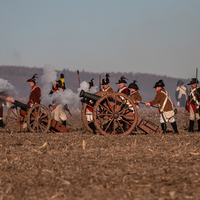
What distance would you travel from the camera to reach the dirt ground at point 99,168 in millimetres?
3815

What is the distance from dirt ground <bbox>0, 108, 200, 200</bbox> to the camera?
12.5ft

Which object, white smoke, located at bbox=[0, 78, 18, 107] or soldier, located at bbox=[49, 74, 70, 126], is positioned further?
soldier, located at bbox=[49, 74, 70, 126]

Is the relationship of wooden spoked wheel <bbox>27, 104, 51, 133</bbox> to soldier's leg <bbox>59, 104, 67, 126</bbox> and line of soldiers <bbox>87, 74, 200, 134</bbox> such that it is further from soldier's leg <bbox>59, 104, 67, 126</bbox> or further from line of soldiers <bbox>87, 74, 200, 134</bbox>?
line of soldiers <bbox>87, 74, 200, 134</bbox>

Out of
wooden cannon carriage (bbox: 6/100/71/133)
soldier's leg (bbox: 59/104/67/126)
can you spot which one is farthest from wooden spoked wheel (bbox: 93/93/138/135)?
soldier's leg (bbox: 59/104/67/126)

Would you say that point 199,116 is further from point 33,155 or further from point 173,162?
point 33,155

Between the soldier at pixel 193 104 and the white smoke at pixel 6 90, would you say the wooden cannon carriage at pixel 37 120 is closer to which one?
the white smoke at pixel 6 90

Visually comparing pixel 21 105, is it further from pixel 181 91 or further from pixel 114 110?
pixel 181 91

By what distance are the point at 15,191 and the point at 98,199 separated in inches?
44.9

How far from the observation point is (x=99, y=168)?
4910 mm

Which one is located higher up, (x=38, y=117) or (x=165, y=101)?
(x=165, y=101)

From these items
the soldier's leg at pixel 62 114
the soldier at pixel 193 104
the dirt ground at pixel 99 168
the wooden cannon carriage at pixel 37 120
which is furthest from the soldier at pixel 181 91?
the dirt ground at pixel 99 168

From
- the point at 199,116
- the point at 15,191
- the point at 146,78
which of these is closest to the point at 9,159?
the point at 15,191

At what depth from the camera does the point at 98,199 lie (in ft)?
11.7

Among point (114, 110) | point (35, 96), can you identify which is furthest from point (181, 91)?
point (114, 110)
